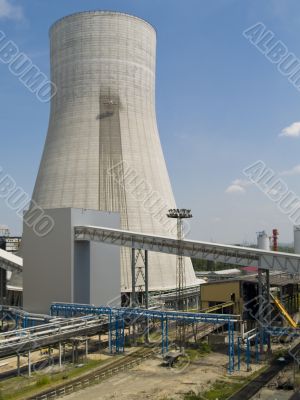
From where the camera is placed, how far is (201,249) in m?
25.1

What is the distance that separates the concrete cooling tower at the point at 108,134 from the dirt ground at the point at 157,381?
11.9 metres

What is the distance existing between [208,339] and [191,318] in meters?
4.06

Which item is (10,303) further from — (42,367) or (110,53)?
(110,53)

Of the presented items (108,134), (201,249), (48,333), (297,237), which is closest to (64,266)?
(48,333)

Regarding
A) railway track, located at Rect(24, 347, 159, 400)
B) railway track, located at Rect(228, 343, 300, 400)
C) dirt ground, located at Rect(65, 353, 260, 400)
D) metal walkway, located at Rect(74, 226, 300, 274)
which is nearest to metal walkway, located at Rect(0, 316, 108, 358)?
railway track, located at Rect(24, 347, 159, 400)

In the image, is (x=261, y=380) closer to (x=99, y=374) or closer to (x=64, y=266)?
(x=99, y=374)

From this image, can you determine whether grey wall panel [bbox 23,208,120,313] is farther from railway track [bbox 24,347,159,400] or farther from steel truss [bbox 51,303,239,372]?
railway track [bbox 24,347,159,400]

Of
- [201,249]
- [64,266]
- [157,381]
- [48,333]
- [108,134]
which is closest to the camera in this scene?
[157,381]

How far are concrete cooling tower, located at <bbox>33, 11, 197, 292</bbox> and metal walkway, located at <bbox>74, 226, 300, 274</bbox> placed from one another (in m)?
5.83

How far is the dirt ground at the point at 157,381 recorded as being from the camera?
17.1 meters

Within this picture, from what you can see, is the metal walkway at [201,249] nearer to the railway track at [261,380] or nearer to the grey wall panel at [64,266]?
the grey wall panel at [64,266]

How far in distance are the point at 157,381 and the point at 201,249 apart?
837 cm

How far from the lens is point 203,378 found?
19266mm

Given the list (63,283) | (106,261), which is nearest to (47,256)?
(63,283)
